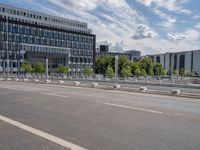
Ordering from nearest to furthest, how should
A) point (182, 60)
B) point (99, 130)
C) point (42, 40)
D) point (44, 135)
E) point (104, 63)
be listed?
point (44, 135)
point (99, 130)
point (104, 63)
point (42, 40)
point (182, 60)

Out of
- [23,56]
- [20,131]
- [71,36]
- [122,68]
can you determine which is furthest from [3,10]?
[20,131]

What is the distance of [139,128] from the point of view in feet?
22.8

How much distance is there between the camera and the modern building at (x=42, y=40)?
298 feet

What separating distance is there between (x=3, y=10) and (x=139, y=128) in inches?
3940

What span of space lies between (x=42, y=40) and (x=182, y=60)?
332ft

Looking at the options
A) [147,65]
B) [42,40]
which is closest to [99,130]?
[147,65]

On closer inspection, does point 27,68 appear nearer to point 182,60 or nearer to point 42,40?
point 42,40

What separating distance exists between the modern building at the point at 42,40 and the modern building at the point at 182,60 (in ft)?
216

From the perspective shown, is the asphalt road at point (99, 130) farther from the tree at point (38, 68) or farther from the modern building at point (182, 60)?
the modern building at point (182, 60)

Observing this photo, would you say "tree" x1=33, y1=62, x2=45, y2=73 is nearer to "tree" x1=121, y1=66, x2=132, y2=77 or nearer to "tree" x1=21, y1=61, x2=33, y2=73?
"tree" x1=21, y1=61, x2=33, y2=73

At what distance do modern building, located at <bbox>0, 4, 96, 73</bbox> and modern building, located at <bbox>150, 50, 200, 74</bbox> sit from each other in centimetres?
6571

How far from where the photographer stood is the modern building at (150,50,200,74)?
155 metres

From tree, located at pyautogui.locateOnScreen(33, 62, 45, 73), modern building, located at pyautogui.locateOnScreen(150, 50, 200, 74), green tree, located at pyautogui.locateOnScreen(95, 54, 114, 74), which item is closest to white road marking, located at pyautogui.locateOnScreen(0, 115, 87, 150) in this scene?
green tree, located at pyautogui.locateOnScreen(95, 54, 114, 74)

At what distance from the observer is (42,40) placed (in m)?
102
